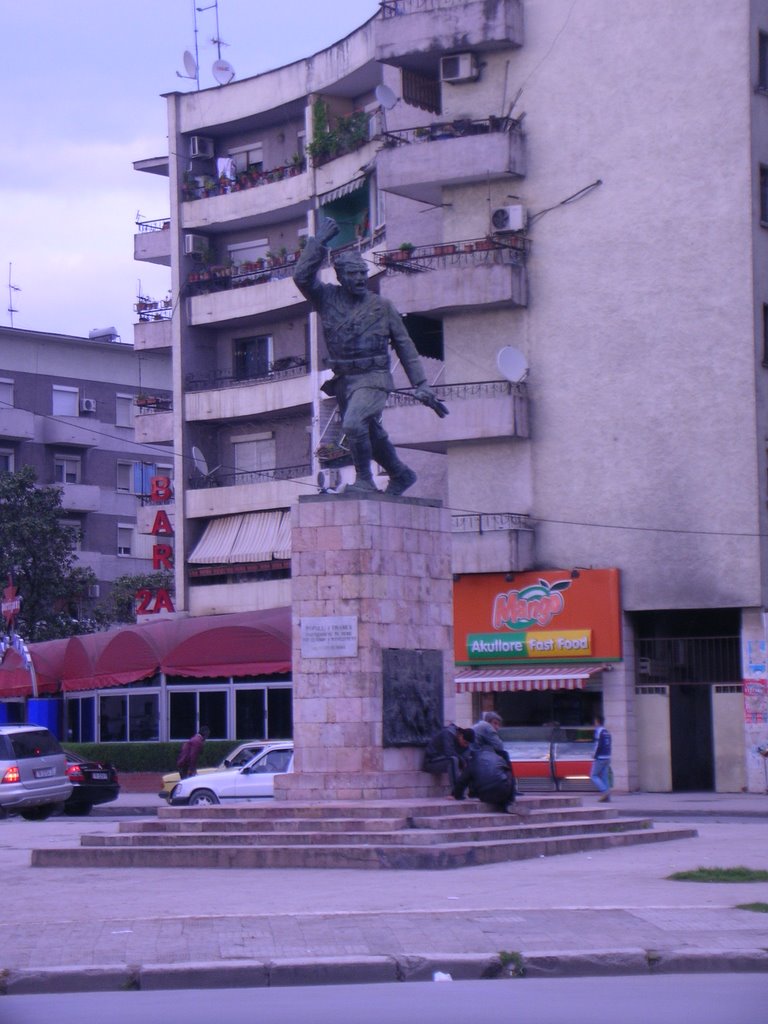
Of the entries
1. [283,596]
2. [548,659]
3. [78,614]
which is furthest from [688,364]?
[78,614]

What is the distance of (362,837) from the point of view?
16.5 m

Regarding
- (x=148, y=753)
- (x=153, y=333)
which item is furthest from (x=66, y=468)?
(x=148, y=753)

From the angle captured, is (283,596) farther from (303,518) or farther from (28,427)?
(303,518)

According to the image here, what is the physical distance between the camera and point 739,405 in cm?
3388

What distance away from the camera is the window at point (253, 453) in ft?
152

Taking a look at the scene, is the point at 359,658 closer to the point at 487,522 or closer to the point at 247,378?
the point at 487,522

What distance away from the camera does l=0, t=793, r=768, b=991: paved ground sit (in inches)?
406

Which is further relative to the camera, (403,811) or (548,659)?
(548,659)

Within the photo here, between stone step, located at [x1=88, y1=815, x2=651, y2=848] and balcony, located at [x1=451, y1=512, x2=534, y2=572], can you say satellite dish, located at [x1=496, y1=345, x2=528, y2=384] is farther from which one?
stone step, located at [x1=88, y1=815, x2=651, y2=848]

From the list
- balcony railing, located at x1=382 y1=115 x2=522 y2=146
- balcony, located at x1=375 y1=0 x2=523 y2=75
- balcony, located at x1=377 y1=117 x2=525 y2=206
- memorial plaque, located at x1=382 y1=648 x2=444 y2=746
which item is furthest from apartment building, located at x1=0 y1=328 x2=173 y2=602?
memorial plaque, located at x1=382 y1=648 x2=444 y2=746

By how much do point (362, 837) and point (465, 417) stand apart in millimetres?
21023

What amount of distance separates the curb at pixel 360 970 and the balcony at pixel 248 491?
33.2 m

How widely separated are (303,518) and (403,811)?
3.54 metres

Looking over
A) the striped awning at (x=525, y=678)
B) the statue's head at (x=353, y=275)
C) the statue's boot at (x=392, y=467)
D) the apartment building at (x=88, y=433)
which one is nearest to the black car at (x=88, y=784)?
the striped awning at (x=525, y=678)
